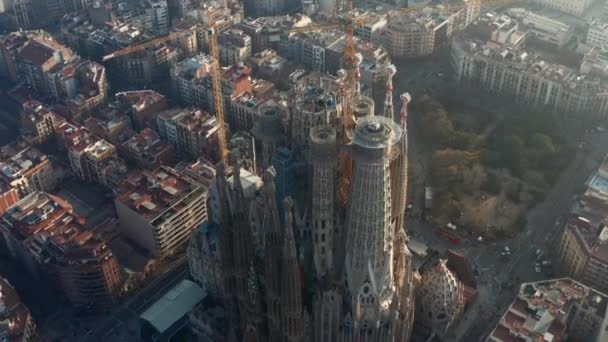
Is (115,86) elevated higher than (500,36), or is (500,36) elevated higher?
(500,36)

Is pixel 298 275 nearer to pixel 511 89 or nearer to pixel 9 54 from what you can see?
pixel 511 89

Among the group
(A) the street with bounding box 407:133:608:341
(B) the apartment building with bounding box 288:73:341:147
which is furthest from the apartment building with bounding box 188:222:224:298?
(A) the street with bounding box 407:133:608:341

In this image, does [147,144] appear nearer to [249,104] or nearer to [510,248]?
[249,104]

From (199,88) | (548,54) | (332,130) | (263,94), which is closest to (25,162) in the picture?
(199,88)

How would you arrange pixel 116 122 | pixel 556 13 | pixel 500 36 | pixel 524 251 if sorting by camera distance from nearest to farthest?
1. pixel 524 251
2. pixel 116 122
3. pixel 500 36
4. pixel 556 13

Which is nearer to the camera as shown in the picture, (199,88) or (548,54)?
(199,88)
